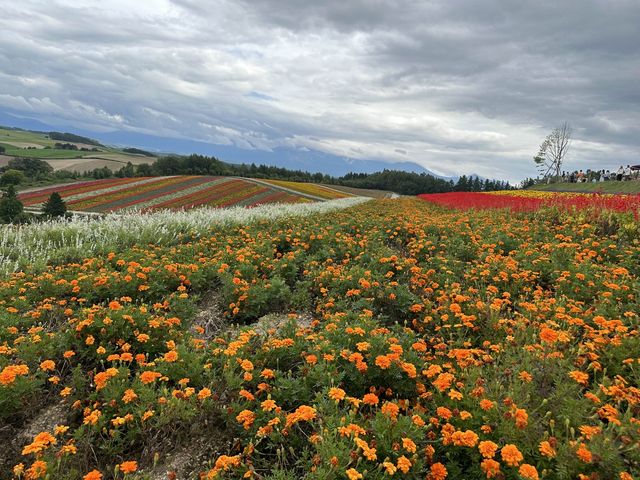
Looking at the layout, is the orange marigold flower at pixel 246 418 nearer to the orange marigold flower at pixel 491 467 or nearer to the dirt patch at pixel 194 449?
the dirt patch at pixel 194 449

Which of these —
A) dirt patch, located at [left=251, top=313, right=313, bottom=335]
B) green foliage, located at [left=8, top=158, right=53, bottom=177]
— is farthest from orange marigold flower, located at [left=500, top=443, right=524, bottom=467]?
green foliage, located at [left=8, top=158, right=53, bottom=177]

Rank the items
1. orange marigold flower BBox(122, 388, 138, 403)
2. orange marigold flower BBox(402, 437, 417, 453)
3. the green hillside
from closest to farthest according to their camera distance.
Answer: orange marigold flower BBox(402, 437, 417, 453) < orange marigold flower BBox(122, 388, 138, 403) < the green hillside

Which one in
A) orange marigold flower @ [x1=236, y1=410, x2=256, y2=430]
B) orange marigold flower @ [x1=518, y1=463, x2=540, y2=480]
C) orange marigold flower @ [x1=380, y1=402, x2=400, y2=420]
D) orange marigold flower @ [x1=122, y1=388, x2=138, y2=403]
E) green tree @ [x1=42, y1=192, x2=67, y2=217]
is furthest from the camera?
green tree @ [x1=42, y1=192, x2=67, y2=217]

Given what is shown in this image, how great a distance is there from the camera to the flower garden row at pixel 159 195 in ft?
106

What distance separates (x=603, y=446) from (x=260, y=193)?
1676 inches

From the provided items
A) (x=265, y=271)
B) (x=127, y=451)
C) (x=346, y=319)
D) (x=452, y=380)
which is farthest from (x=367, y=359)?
(x=265, y=271)

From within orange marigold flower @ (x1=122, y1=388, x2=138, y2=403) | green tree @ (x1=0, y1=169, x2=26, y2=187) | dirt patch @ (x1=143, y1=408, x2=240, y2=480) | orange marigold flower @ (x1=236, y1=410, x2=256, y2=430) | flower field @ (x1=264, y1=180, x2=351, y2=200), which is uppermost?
flower field @ (x1=264, y1=180, x2=351, y2=200)

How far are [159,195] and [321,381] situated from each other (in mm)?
38353

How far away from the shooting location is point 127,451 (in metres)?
3.17

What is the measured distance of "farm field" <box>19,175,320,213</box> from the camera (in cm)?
3225

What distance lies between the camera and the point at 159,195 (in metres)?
37.4

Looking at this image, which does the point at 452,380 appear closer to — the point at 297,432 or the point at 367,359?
the point at 367,359

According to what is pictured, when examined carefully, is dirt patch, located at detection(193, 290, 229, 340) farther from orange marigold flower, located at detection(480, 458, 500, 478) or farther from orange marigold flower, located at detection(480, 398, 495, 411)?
orange marigold flower, located at detection(480, 458, 500, 478)

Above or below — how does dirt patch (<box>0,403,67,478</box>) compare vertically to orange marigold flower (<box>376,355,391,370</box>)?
below
